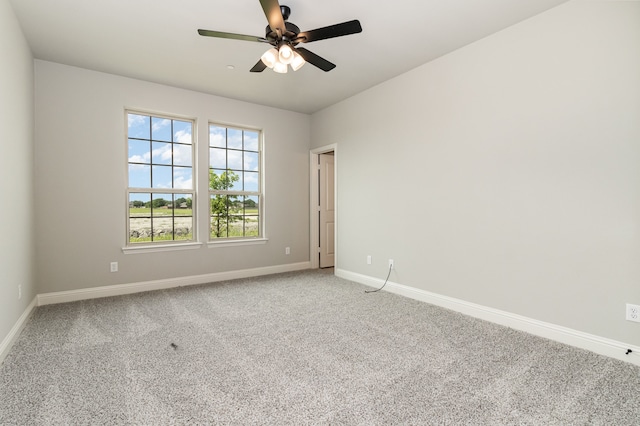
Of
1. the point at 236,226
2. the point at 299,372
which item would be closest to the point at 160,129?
the point at 236,226

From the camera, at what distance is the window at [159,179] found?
408 cm

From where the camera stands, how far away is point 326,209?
5.61 meters

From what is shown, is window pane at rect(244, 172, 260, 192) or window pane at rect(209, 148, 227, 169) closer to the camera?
window pane at rect(209, 148, 227, 169)

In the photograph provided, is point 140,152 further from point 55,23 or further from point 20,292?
point 20,292

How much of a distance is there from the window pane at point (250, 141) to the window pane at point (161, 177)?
4.01 ft

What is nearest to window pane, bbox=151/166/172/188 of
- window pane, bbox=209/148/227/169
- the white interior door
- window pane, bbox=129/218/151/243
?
window pane, bbox=129/218/151/243

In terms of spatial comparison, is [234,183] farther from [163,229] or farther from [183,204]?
[163,229]

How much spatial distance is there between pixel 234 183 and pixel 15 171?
2.52 meters

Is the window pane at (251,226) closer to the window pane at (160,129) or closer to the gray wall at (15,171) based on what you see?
the window pane at (160,129)

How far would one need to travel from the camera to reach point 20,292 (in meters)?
2.79

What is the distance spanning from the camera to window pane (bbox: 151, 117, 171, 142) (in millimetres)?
4219

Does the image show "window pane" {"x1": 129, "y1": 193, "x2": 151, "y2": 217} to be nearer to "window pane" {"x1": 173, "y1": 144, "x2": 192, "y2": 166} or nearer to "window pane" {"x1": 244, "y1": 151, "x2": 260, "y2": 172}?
"window pane" {"x1": 173, "y1": 144, "x2": 192, "y2": 166}

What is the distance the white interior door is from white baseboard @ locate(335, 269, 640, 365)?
184 cm

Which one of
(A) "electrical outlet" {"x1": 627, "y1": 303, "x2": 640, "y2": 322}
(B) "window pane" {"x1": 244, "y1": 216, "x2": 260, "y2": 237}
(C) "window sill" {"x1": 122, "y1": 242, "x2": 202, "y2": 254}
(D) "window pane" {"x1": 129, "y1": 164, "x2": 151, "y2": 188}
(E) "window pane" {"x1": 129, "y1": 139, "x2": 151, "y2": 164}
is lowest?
(A) "electrical outlet" {"x1": 627, "y1": 303, "x2": 640, "y2": 322}
